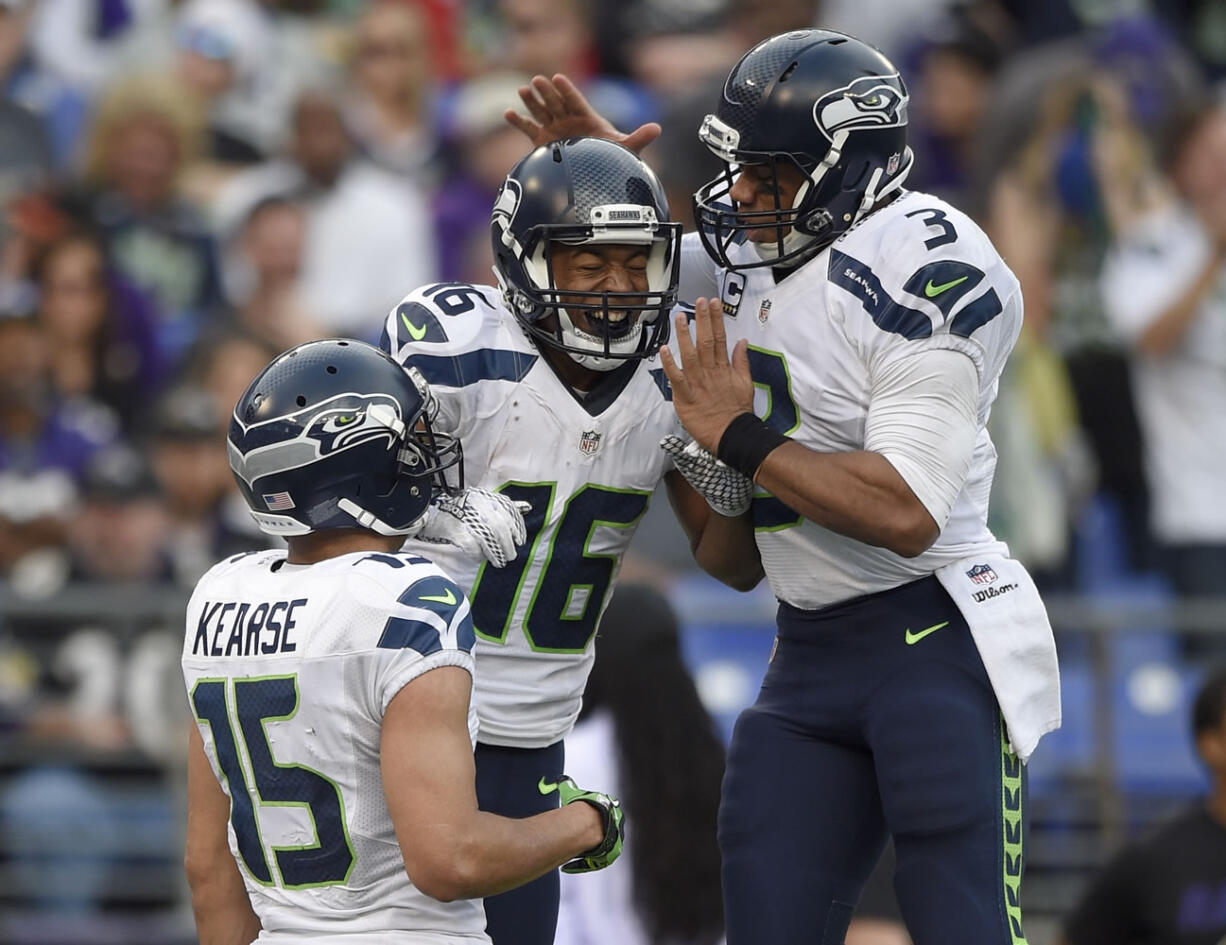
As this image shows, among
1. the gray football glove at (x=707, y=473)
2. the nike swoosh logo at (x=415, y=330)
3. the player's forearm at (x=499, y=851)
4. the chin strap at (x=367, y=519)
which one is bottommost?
the player's forearm at (x=499, y=851)

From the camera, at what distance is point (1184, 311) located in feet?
26.2

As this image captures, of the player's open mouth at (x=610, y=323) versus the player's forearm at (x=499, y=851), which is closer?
the player's forearm at (x=499, y=851)

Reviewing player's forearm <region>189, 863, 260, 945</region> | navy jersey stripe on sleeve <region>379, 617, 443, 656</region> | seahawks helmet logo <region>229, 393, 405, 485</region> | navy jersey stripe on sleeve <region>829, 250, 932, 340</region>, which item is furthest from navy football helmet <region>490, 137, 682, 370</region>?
player's forearm <region>189, 863, 260, 945</region>

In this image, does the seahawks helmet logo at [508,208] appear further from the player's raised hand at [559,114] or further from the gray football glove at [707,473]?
the gray football glove at [707,473]

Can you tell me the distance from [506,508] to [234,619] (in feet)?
2.30

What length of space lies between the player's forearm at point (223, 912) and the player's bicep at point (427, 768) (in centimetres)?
58

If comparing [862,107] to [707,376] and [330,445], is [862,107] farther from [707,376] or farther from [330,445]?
[330,445]

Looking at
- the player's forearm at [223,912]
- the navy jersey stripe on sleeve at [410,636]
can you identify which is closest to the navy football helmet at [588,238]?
the navy jersey stripe on sleeve at [410,636]

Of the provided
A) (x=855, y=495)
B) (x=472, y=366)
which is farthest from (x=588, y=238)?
(x=855, y=495)

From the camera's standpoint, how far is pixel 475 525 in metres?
3.98

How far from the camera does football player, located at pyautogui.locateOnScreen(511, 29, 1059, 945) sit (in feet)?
13.0

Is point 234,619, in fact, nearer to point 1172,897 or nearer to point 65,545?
point 1172,897

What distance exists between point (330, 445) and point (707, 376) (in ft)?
2.82

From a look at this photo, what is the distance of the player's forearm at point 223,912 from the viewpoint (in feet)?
12.4
